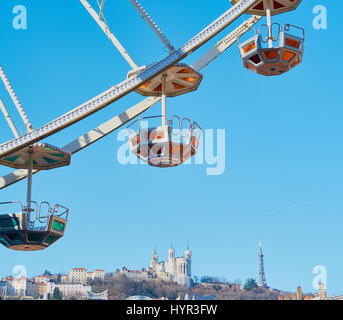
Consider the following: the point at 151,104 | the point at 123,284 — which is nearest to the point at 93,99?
the point at 151,104

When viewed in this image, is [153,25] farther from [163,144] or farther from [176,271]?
[176,271]

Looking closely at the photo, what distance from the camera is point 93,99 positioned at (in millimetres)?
19656

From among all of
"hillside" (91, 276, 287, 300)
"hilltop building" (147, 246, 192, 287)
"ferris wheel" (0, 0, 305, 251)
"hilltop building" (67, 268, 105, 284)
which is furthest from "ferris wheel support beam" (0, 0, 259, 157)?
"hilltop building" (67, 268, 105, 284)

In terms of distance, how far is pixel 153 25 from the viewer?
20469 mm

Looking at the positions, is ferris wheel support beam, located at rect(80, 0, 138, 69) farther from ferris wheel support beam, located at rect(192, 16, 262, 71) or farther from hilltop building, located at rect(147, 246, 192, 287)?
hilltop building, located at rect(147, 246, 192, 287)

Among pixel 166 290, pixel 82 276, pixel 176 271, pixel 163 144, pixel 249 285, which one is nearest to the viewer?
pixel 163 144

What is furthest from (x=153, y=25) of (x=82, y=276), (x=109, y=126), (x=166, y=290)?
(x=82, y=276)

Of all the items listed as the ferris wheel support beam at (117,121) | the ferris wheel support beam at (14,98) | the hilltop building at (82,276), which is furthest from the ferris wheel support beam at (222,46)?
the hilltop building at (82,276)

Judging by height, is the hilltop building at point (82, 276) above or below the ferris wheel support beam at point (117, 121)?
below

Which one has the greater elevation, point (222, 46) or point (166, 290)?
point (222, 46)

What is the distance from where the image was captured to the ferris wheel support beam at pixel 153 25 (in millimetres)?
20016

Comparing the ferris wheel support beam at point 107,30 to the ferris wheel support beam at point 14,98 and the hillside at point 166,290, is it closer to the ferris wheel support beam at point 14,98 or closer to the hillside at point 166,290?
the ferris wheel support beam at point 14,98
